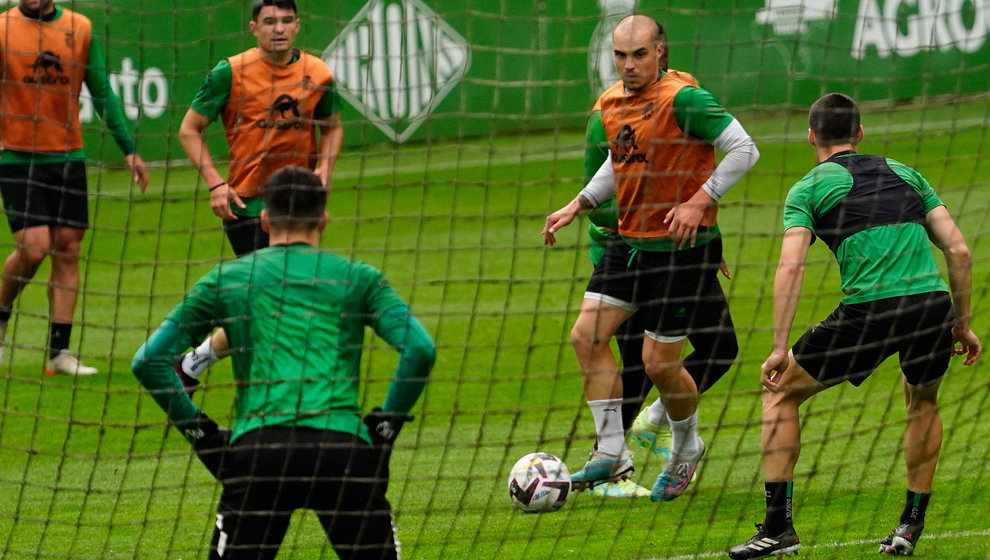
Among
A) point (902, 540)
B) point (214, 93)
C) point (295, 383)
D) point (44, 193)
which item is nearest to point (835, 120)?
point (902, 540)

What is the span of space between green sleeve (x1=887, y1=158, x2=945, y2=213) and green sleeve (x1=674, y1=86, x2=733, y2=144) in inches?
30.2

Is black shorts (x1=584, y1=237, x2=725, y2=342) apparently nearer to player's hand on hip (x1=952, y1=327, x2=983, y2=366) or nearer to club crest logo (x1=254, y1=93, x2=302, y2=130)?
player's hand on hip (x1=952, y1=327, x2=983, y2=366)

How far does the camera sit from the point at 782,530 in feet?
17.0

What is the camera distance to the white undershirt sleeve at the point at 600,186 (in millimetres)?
6305

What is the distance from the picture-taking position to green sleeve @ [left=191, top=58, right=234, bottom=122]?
22.7ft

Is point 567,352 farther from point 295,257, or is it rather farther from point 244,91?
point 295,257

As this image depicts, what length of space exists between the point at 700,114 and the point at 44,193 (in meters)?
4.60

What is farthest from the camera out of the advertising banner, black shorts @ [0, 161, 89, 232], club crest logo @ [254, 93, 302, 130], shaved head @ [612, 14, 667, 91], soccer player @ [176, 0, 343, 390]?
the advertising banner

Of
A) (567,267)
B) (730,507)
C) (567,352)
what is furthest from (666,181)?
(567,267)

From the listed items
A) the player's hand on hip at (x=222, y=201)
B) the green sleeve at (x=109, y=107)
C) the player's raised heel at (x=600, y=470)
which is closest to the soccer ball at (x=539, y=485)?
the player's raised heel at (x=600, y=470)

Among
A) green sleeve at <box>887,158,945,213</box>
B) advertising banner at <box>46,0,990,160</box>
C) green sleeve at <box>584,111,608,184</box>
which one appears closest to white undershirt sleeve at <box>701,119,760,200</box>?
green sleeve at <box>887,158,945,213</box>

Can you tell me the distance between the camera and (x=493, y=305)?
36.2 feet

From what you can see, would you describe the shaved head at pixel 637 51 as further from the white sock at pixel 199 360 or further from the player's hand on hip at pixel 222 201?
the white sock at pixel 199 360

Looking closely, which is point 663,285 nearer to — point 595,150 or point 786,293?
point 595,150
